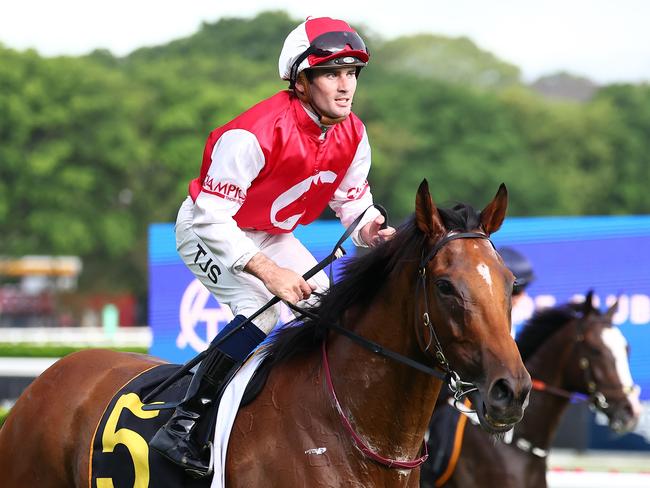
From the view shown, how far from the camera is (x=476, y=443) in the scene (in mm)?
5914

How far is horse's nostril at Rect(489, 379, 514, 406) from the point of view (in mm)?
2961

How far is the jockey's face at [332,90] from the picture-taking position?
3689 mm

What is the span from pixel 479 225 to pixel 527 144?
155 ft

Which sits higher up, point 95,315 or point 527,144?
point 527,144

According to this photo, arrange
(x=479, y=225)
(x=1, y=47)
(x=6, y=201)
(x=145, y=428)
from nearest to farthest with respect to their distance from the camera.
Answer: (x=479, y=225)
(x=145, y=428)
(x=6, y=201)
(x=1, y=47)

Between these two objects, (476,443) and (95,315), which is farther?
(95,315)

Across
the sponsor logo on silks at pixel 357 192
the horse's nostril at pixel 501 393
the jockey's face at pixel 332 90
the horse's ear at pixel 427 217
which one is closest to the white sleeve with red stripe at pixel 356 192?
the sponsor logo on silks at pixel 357 192

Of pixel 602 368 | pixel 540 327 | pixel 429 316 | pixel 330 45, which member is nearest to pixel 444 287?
pixel 429 316

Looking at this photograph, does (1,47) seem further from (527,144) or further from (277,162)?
(277,162)

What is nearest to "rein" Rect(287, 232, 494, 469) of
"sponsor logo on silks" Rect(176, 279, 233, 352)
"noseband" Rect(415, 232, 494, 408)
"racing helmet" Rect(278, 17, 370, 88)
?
"noseband" Rect(415, 232, 494, 408)

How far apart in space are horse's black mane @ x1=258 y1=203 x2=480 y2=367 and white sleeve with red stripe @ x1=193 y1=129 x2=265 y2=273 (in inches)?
12.3

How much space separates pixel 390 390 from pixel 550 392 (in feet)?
9.90

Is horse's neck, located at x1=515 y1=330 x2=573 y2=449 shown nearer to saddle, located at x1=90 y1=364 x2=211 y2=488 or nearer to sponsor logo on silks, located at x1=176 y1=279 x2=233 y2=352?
saddle, located at x1=90 y1=364 x2=211 y2=488

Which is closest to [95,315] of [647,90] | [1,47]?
[1,47]
